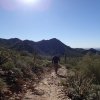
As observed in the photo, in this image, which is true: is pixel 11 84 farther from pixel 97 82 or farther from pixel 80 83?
pixel 97 82

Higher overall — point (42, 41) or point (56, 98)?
point (42, 41)

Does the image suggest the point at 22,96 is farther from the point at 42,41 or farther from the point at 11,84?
the point at 42,41

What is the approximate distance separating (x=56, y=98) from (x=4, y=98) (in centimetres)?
225

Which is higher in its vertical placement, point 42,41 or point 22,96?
point 42,41

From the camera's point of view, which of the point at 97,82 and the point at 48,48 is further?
the point at 48,48

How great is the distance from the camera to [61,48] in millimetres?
89688

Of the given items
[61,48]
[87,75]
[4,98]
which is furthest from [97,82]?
[61,48]

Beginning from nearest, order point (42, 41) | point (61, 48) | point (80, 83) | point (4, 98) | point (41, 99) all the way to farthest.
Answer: point (4, 98) → point (41, 99) → point (80, 83) → point (61, 48) → point (42, 41)

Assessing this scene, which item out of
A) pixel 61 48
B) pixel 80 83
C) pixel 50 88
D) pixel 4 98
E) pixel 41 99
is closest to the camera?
pixel 4 98

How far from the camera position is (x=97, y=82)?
12.9 m

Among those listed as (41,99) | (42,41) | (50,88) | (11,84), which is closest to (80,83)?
(50,88)

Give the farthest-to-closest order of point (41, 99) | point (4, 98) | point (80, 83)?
point (80, 83), point (41, 99), point (4, 98)

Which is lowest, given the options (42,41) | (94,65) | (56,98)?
(56,98)

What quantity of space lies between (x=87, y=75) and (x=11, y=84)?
503 centimetres
